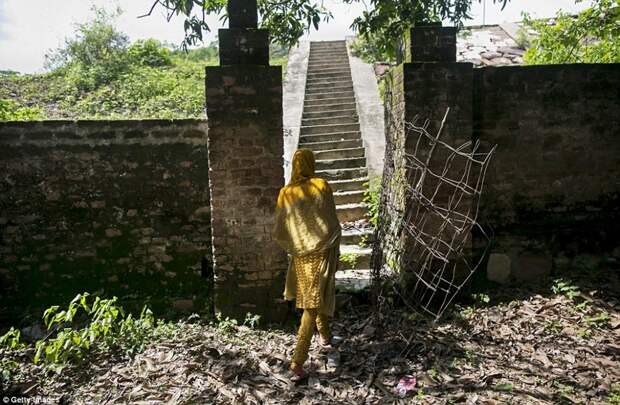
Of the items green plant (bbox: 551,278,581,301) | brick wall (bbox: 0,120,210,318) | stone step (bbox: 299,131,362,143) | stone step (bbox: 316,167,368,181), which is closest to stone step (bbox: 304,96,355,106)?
stone step (bbox: 299,131,362,143)

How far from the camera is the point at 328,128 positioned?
8.62 m

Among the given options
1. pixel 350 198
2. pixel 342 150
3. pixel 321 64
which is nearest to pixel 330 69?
pixel 321 64

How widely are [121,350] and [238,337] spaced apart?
1.12 metres

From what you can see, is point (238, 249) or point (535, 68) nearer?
point (238, 249)

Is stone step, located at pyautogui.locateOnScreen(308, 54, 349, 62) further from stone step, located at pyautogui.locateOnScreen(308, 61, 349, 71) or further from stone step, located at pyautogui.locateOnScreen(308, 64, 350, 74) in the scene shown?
stone step, located at pyautogui.locateOnScreen(308, 64, 350, 74)

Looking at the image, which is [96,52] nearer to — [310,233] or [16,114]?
[16,114]

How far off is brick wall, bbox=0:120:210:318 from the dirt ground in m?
1.07

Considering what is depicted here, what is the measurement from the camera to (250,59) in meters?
4.51

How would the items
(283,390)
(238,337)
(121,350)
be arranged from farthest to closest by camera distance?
(238,337) → (121,350) → (283,390)

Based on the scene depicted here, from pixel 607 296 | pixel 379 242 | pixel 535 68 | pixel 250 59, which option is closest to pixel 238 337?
pixel 379 242

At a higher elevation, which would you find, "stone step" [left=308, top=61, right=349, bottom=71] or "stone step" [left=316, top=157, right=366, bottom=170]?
"stone step" [left=308, top=61, right=349, bottom=71]

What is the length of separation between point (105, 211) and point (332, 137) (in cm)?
437

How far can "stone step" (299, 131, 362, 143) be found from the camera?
27.0ft

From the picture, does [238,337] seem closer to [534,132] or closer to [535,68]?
[534,132]
